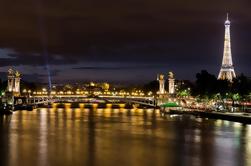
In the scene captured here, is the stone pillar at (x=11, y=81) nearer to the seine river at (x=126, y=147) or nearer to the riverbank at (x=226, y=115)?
the riverbank at (x=226, y=115)

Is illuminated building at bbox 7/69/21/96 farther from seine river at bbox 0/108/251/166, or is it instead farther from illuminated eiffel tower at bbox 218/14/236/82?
seine river at bbox 0/108/251/166

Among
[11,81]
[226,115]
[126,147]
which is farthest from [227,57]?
[126,147]

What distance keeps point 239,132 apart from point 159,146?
10.00 m

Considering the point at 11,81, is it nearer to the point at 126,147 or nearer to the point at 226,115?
the point at 226,115

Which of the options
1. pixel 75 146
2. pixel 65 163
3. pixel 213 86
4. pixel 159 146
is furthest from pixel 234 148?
pixel 213 86

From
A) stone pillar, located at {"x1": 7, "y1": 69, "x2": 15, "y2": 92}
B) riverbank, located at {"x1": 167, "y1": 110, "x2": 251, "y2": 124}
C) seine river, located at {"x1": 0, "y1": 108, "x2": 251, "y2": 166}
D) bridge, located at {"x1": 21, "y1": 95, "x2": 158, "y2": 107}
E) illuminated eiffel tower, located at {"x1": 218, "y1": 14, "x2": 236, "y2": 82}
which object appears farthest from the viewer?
stone pillar, located at {"x1": 7, "y1": 69, "x2": 15, "y2": 92}

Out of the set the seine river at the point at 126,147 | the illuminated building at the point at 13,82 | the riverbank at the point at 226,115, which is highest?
the illuminated building at the point at 13,82

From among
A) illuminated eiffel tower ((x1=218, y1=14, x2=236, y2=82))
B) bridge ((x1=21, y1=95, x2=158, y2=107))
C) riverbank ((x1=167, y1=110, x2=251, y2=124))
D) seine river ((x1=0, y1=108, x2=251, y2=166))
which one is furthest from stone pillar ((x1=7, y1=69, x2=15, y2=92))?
seine river ((x1=0, y1=108, x2=251, y2=166))

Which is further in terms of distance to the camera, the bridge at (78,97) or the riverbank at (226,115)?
the bridge at (78,97)

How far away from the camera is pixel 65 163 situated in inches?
1005

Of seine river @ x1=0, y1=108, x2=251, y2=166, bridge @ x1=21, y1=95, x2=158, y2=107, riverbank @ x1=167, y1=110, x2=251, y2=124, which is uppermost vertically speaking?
bridge @ x1=21, y1=95, x2=158, y2=107

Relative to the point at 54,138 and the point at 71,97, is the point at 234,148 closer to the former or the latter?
the point at 54,138

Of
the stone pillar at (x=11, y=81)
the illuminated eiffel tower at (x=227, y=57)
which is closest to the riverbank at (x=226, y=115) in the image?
the illuminated eiffel tower at (x=227, y=57)

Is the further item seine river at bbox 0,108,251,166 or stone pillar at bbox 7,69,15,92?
stone pillar at bbox 7,69,15,92
